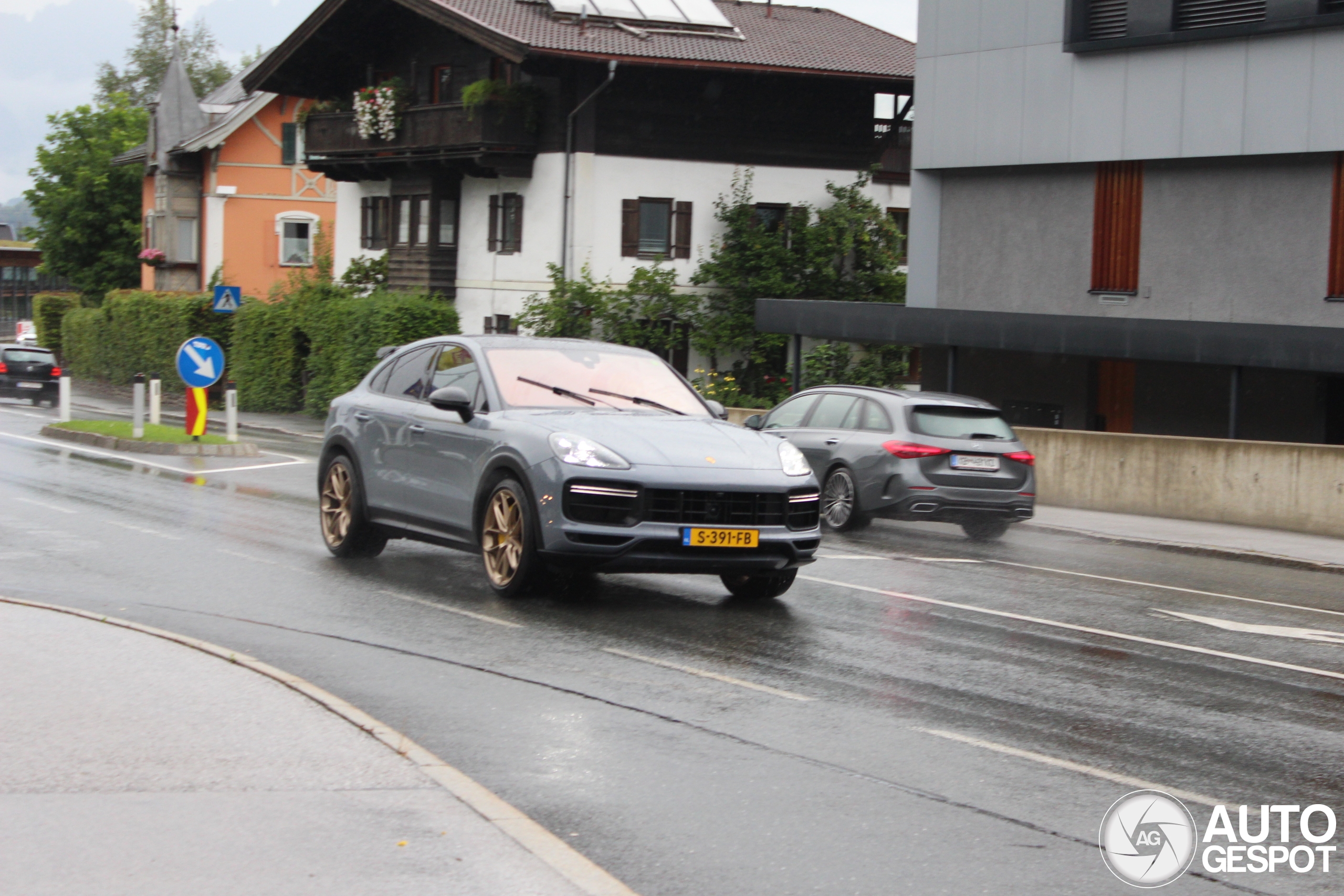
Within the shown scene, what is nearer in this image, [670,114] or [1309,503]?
[1309,503]

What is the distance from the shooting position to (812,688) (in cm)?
793

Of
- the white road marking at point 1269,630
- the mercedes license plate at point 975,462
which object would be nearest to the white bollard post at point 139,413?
the mercedes license plate at point 975,462

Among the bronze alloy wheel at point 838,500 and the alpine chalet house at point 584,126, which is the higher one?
the alpine chalet house at point 584,126

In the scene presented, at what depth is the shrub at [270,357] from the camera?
41562 mm

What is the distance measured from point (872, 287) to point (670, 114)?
6.35 meters

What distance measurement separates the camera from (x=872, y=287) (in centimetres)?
→ 3984

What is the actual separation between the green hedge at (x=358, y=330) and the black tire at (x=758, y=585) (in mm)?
24830

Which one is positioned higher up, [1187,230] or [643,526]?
[1187,230]

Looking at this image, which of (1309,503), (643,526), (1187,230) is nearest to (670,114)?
(1187,230)

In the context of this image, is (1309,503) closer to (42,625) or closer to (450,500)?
(450,500)

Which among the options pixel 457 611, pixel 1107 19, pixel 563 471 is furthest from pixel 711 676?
pixel 1107 19

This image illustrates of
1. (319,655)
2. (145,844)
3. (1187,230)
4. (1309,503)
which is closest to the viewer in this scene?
(145,844)

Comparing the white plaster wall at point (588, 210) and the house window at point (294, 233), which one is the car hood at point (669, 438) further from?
the house window at point (294, 233)

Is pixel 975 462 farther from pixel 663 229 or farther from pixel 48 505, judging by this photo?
pixel 663 229
